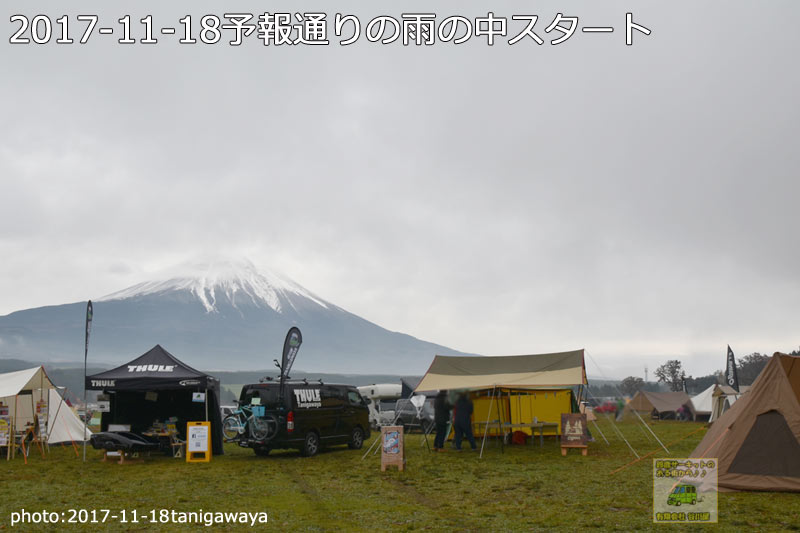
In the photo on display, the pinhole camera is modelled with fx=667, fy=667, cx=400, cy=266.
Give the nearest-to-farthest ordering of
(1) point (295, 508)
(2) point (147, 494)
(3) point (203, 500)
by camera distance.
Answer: (1) point (295, 508), (3) point (203, 500), (2) point (147, 494)

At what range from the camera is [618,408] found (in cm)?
1574

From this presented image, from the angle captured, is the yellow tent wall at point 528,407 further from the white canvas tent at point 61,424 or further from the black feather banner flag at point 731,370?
the white canvas tent at point 61,424

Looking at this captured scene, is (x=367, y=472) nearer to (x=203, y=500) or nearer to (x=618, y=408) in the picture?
(x=203, y=500)

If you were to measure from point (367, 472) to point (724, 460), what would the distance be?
20.9 ft

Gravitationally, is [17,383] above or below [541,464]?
above

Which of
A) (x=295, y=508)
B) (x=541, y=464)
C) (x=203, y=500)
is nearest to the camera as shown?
(x=295, y=508)

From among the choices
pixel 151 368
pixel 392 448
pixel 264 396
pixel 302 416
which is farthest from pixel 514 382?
pixel 151 368

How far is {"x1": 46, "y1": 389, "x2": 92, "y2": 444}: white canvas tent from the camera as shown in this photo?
20250 mm

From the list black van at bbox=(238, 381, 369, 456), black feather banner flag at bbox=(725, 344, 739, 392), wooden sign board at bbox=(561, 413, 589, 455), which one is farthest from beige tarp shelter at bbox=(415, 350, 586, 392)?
black feather banner flag at bbox=(725, 344, 739, 392)

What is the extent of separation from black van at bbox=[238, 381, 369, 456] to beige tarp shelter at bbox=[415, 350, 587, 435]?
220cm

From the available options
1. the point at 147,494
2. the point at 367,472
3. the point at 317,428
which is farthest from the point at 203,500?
the point at 317,428

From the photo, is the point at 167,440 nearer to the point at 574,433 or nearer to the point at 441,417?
the point at 441,417

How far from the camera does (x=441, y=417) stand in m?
17.9

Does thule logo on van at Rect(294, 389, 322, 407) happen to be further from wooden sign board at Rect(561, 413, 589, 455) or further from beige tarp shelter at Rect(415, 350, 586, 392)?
wooden sign board at Rect(561, 413, 589, 455)
